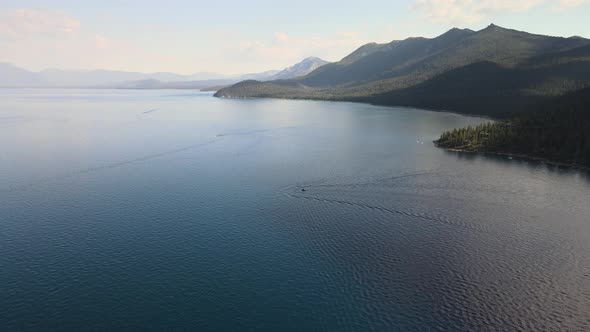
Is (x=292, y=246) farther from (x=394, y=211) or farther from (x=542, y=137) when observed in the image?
(x=542, y=137)

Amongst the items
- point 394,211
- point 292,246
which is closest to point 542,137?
point 394,211

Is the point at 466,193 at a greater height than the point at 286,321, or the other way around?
the point at 466,193

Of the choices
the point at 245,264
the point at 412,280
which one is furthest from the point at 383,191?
the point at 245,264

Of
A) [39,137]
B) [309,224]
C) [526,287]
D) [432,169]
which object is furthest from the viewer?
[39,137]

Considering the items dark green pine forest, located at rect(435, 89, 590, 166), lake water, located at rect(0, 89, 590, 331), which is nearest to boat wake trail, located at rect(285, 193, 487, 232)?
lake water, located at rect(0, 89, 590, 331)

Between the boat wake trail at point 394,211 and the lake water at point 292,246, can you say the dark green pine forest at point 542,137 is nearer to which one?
the lake water at point 292,246

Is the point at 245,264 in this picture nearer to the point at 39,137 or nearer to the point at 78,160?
the point at 78,160

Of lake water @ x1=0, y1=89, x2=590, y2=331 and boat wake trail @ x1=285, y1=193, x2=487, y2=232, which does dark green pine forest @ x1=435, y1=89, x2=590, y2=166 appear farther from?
boat wake trail @ x1=285, y1=193, x2=487, y2=232

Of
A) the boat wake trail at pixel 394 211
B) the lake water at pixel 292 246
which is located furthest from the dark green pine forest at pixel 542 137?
the boat wake trail at pixel 394 211
